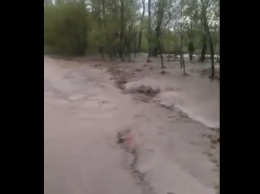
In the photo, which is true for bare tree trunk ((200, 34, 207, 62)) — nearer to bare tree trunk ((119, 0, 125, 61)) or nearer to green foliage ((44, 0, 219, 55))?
green foliage ((44, 0, 219, 55))

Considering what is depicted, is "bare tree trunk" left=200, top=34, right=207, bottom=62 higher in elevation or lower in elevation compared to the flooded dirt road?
higher

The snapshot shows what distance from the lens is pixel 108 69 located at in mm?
1277

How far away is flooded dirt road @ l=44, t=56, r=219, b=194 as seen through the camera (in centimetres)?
120

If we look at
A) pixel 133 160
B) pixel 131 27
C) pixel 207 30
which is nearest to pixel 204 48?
pixel 207 30

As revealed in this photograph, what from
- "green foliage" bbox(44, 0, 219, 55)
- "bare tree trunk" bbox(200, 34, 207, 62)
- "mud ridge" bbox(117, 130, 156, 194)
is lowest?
"mud ridge" bbox(117, 130, 156, 194)

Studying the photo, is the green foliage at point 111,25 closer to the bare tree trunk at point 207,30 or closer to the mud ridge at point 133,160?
the bare tree trunk at point 207,30

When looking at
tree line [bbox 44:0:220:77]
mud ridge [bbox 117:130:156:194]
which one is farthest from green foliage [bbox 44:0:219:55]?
mud ridge [bbox 117:130:156:194]

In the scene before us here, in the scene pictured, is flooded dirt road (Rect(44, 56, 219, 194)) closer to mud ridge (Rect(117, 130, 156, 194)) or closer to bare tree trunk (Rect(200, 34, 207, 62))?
mud ridge (Rect(117, 130, 156, 194))

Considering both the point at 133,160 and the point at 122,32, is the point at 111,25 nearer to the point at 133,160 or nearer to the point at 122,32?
the point at 122,32
